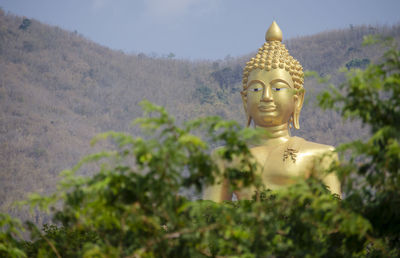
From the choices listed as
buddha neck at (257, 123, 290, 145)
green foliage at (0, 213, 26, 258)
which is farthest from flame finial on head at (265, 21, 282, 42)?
green foliage at (0, 213, 26, 258)

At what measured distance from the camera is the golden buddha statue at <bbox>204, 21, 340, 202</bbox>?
484 centimetres

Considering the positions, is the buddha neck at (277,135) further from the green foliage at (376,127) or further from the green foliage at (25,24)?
the green foliage at (25,24)

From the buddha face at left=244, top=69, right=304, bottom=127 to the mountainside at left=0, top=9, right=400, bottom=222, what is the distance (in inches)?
457

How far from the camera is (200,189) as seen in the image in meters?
2.14

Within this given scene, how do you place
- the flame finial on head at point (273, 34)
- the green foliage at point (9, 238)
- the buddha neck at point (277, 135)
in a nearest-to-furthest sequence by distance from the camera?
the green foliage at point (9, 238), the buddha neck at point (277, 135), the flame finial on head at point (273, 34)

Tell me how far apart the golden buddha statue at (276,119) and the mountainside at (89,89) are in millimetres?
11522

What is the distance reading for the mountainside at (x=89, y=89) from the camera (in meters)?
18.0

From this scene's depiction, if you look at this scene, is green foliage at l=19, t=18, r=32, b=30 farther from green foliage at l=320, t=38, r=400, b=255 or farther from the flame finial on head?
green foliage at l=320, t=38, r=400, b=255

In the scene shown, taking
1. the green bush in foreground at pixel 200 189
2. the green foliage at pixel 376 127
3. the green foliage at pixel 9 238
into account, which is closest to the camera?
the green bush in foreground at pixel 200 189

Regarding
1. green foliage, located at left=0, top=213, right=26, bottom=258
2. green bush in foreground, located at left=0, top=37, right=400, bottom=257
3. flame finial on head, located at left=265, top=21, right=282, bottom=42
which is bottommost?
green foliage, located at left=0, top=213, right=26, bottom=258

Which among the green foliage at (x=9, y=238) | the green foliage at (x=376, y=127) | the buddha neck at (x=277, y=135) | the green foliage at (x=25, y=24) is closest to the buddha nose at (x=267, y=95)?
the buddha neck at (x=277, y=135)

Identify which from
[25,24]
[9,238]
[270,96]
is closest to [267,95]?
[270,96]

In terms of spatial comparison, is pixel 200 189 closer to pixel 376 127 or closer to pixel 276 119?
pixel 376 127

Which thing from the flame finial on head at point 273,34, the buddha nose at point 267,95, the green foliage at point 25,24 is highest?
the green foliage at point 25,24
